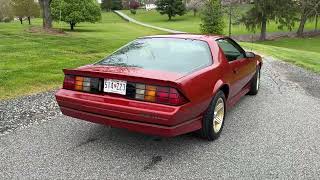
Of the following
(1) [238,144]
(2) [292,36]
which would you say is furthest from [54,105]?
(2) [292,36]

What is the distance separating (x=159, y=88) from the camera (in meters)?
4.38

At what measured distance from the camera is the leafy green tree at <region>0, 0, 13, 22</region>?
6189 centimetres

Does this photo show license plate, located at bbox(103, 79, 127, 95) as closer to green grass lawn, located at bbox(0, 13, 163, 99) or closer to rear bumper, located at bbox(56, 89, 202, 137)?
rear bumper, located at bbox(56, 89, 202, 137)

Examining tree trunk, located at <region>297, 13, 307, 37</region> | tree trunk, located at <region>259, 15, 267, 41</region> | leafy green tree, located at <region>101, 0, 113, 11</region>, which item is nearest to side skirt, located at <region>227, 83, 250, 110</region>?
tree trunk, located at <region>259, 15, 267, 41</region>

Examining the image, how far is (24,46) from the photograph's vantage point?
14945 millimetres

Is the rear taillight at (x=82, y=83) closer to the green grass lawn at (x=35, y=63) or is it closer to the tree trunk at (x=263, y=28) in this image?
the green grass lawn at (x=35, y=63)

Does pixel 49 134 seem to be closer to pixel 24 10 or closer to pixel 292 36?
pixel 292 36

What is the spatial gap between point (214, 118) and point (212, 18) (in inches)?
1254

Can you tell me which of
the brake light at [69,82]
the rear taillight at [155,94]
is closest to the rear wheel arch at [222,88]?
the rear taillight at [155,94]

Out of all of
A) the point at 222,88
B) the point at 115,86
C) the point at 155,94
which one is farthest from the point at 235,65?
the point at 115,86

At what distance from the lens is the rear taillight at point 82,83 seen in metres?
4.75

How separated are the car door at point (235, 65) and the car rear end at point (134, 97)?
0.93m

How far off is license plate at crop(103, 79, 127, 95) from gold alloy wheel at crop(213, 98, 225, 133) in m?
1.30

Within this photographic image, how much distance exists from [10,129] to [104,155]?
170 centimetres
